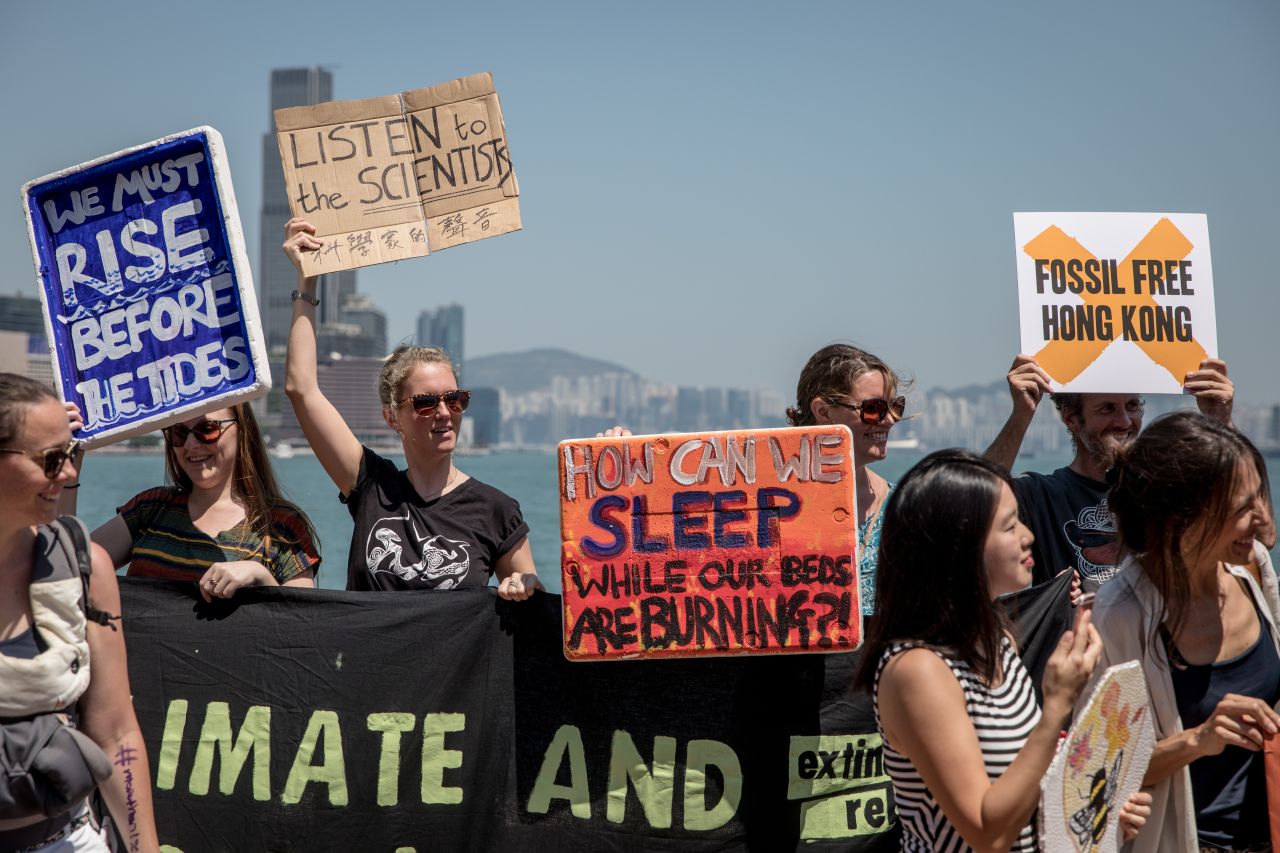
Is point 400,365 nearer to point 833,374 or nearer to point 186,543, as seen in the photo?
point 186,543

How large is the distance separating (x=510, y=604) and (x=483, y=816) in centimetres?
70

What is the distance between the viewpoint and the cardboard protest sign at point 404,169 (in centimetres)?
448

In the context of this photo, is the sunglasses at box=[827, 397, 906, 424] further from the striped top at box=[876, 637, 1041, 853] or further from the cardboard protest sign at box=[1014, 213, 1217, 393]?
the striped top at box=[876, 637, 1041, 853]

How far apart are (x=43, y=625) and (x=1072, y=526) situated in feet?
10.9

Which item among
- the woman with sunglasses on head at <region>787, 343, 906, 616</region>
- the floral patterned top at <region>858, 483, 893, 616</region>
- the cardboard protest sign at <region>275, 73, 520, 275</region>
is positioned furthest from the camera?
the cardboard protest sign at <region>275, 73, 520, 275</region>

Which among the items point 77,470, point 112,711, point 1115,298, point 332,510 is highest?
point 1115,298

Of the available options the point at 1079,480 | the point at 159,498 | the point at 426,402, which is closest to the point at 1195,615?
the point at 1079,480

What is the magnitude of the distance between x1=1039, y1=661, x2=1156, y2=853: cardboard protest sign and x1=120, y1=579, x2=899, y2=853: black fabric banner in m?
1.23

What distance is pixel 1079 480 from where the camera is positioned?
4.35 meters

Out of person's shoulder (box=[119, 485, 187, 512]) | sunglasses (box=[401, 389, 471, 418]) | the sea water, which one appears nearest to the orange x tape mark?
sunglasses (box=[401, 389, 471, 418])

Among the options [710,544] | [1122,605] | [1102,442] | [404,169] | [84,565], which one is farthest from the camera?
[404,169]

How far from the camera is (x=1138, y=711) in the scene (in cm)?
266

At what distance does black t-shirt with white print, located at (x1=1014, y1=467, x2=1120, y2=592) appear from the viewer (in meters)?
4.21

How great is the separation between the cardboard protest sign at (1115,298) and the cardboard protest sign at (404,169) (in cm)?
201
